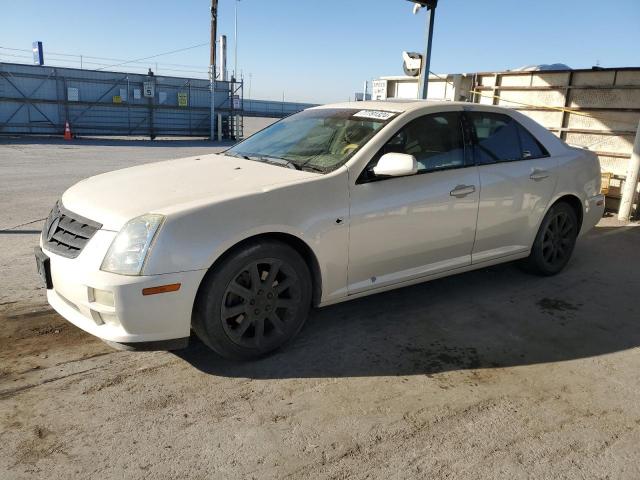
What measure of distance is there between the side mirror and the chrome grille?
5.75 ft

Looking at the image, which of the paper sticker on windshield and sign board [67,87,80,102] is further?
sign board [67,87,80,102]

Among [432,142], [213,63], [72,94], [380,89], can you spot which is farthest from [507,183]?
[213,63]

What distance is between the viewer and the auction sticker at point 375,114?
3.89m

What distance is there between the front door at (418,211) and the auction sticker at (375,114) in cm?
16

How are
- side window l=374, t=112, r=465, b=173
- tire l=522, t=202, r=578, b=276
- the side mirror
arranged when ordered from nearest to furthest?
1. the side mirror
2. side window l=374, t=112, r=465, b=173
3. tire l=522, t=202, r=578, b=276

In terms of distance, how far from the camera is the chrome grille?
297 centimetres

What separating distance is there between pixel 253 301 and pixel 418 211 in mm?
1353

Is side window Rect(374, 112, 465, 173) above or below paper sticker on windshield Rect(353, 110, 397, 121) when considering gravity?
below

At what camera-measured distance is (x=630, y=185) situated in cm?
759

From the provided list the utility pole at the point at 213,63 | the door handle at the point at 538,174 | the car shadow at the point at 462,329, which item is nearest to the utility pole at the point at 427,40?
the door handle at the point at 538,174

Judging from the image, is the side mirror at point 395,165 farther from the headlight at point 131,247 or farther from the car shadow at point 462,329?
the headlight at point 131,247

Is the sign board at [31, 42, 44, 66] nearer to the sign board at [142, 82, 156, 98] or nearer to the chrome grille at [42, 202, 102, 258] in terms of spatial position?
the sign board at [142, 82, 156, 98]

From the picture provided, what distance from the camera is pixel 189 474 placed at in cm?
231

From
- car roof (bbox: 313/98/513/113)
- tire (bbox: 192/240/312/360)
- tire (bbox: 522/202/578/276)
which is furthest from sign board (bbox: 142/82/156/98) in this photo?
tire (bbox: 192/240/312/360)
